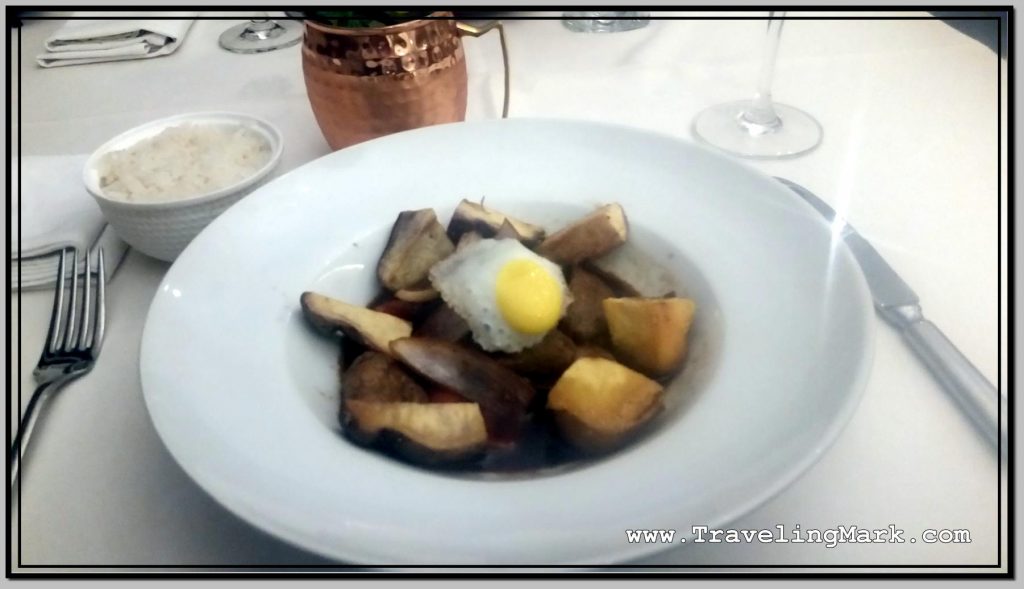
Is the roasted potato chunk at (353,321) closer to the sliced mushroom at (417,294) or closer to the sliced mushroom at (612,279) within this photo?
the sliced mushroom at (417,294)

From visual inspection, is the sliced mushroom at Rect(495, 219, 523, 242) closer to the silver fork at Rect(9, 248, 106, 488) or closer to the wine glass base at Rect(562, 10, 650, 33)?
the silver fork at Rect(9, 248, 106, 488)

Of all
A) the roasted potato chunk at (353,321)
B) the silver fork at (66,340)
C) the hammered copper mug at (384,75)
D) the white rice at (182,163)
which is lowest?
the silver fork at (66,340)

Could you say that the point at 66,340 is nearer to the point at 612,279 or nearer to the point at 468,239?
the point at 468,239

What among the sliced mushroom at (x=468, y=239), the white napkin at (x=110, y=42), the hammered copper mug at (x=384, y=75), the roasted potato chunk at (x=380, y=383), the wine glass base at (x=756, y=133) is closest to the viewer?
the roasted potato chunk at (x=380, y=383)

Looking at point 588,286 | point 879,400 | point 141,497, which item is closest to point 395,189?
point 588,286

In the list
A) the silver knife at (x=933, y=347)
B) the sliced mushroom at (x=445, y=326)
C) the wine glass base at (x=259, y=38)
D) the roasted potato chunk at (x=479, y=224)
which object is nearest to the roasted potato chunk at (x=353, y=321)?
the sliced mushroom at (x=445, y=326)

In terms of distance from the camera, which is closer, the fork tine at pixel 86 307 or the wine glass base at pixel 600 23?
the fork tine at pixel 86 307

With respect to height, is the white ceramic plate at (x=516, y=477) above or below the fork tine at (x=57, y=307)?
above
